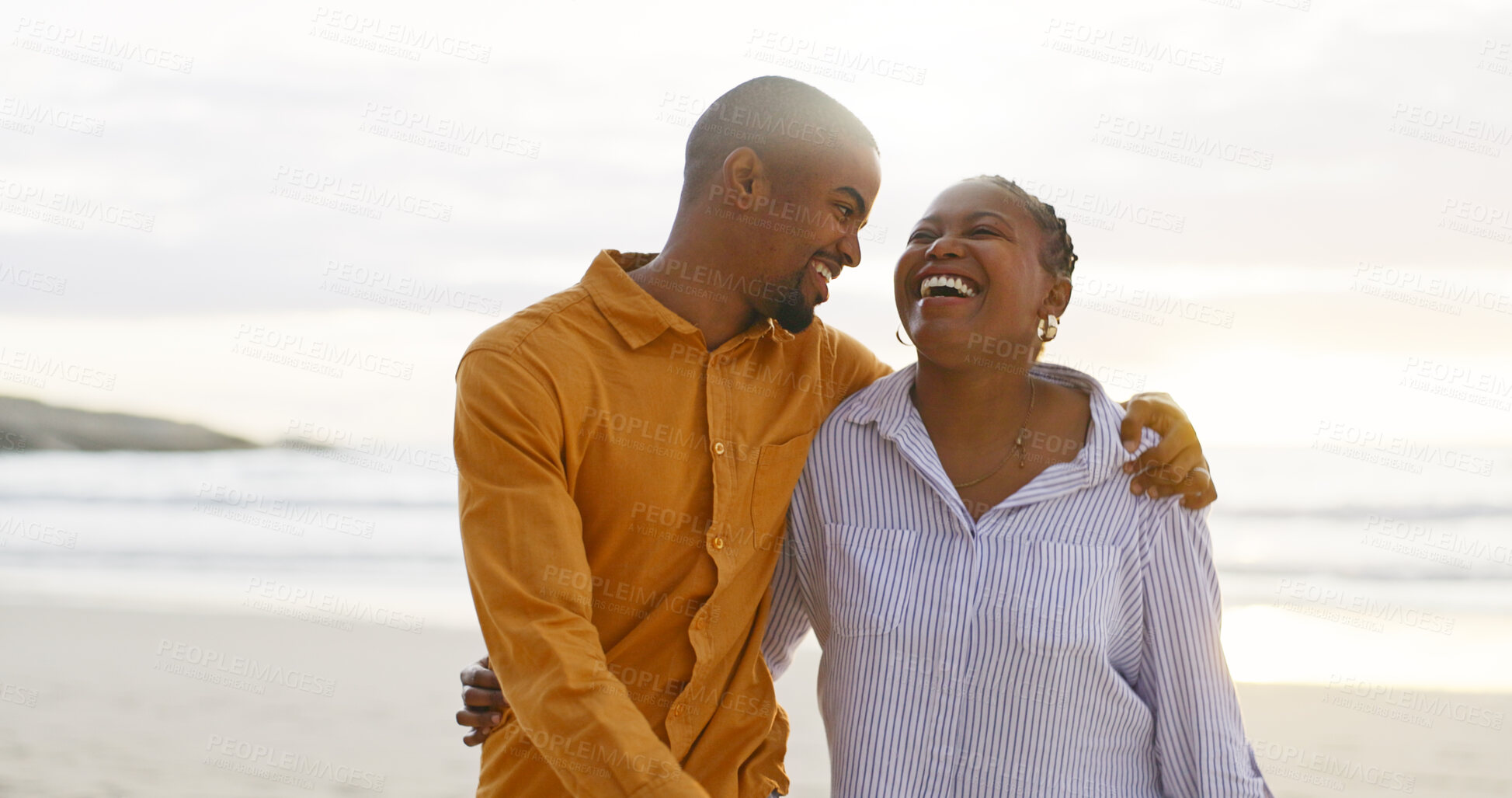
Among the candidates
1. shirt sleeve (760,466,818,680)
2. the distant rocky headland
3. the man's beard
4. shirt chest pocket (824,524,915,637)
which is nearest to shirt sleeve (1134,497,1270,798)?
shirt chest pocket (824,524,915,637)

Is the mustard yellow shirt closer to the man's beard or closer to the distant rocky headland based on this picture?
the man's beard

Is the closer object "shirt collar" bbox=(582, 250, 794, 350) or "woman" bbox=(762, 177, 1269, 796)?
"woman" bbox=(762, 177, 1269, 796)

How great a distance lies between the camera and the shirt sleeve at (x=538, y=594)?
206 centimetres

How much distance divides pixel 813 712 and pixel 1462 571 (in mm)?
5125

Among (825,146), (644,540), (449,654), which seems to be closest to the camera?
(644,540)

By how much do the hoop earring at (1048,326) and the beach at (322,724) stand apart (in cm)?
245

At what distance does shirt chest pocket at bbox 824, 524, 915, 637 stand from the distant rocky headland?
1242cm

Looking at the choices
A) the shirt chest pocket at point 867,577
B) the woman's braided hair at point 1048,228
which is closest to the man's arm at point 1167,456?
the woman's braided hair at point 1048,228

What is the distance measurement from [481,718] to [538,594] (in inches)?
18.8

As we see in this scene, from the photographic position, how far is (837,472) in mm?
2533

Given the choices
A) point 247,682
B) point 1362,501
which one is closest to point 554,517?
point 247,682

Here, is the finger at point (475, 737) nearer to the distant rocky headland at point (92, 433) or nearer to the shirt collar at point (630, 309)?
the shirt collar at point (630, 309)

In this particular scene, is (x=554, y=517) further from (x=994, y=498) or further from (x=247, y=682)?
(x=247, y=682)

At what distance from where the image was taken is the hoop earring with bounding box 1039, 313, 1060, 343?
2639 mm
